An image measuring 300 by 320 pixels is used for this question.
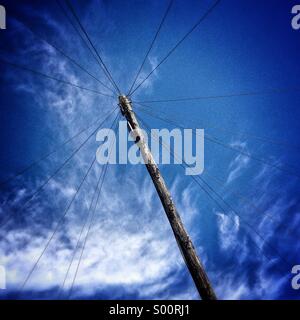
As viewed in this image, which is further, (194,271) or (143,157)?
(143,157)

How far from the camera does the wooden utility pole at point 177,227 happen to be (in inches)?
142

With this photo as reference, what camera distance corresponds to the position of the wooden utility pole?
3.62 m

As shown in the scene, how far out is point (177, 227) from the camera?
4078mm
